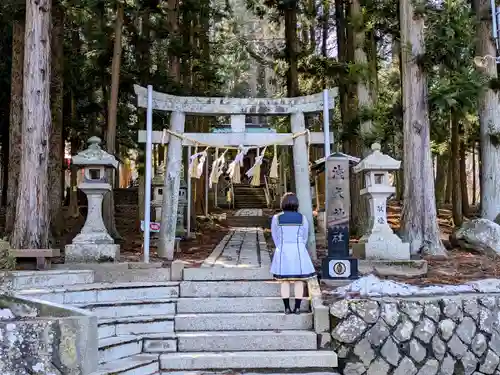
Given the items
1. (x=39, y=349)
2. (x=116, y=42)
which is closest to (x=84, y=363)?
(x=39, y=349)

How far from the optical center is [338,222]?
8078mm

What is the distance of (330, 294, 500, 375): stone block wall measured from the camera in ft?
19.6

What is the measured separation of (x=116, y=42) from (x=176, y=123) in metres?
4.67

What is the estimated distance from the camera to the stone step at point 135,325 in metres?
6.10

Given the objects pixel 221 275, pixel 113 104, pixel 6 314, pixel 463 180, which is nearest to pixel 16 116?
pixel 113 104

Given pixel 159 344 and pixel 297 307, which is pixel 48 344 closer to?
pixel 159 344

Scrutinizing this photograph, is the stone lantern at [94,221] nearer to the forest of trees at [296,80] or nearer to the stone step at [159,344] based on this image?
the forest of trees at [296,80]

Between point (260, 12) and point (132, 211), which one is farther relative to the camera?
point (132, 211)

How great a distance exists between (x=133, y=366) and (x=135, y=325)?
→ 0.94 meters

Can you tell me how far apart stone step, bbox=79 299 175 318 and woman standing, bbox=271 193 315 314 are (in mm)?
1558

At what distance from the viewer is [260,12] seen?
56.4 feet

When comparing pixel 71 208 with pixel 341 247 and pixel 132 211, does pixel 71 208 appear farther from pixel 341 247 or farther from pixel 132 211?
pixel 341 247

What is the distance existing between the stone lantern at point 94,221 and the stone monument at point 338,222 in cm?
374

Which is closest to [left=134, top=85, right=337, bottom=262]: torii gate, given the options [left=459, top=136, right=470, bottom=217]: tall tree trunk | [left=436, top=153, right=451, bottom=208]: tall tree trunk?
[left=459, top=136, right=470, bottom=217]: tall tree trunk
